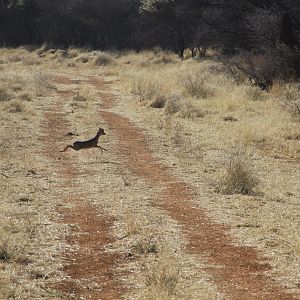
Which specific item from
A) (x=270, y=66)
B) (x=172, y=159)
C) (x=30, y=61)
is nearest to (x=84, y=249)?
(x=172, y=159)

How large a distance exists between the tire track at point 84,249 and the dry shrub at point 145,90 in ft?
29.2

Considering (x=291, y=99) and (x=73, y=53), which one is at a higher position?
(x=291, y=99)

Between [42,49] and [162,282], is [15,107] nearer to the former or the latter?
[162,282]

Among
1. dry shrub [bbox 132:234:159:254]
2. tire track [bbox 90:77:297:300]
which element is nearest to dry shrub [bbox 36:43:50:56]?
tire track [bbox 90:77:297:300]

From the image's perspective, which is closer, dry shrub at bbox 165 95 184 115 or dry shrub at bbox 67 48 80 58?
dry shrub at bbox 165 95 184 115

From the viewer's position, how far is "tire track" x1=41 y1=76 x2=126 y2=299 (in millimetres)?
5327

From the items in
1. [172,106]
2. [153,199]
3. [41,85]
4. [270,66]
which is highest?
[270,66]

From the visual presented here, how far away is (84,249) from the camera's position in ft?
21.0

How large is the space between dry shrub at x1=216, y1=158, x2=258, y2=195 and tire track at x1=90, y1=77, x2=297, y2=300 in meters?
0.50

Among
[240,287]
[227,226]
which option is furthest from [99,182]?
[240,287]

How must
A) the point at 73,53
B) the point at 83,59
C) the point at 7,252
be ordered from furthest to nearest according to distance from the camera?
the point at 73,53 < the point at 83,59 < the point at 7,252

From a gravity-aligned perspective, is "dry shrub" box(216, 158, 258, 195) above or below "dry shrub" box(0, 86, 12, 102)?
above

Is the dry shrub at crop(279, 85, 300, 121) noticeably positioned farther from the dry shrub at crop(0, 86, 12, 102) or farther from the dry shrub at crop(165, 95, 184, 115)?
the dry shrub at crop(0, 86, 12, 102)

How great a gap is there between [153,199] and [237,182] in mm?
1381
